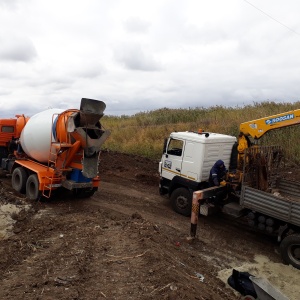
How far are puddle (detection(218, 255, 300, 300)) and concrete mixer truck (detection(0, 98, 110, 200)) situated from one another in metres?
4.83

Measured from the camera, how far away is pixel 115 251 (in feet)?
19.7

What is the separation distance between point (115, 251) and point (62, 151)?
4.50 meters

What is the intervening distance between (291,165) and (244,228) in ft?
19.7

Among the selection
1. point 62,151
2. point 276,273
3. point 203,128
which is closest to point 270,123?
point 276,273

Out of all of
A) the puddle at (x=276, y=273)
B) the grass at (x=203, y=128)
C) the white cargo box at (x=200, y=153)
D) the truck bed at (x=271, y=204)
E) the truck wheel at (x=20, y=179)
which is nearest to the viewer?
the puddle at (x=276, y=273)

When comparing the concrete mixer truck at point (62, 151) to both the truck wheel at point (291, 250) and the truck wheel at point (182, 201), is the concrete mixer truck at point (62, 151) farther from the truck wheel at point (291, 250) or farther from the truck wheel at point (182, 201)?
the truck wheel at point (291, 250)

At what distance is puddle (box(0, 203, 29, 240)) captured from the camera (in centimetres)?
759

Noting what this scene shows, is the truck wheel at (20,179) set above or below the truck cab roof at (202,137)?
below

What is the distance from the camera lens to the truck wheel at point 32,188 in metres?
10.2

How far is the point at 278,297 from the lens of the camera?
516 cm

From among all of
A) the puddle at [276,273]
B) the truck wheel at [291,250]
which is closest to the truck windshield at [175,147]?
the puddle at [276,273]

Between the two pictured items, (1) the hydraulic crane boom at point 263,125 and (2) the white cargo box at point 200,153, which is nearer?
(1) the hydraulic crane boom at point 263,125

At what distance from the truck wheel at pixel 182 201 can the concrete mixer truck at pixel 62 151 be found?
2.52 m

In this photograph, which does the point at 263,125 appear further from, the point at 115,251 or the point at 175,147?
the point at 115,251
